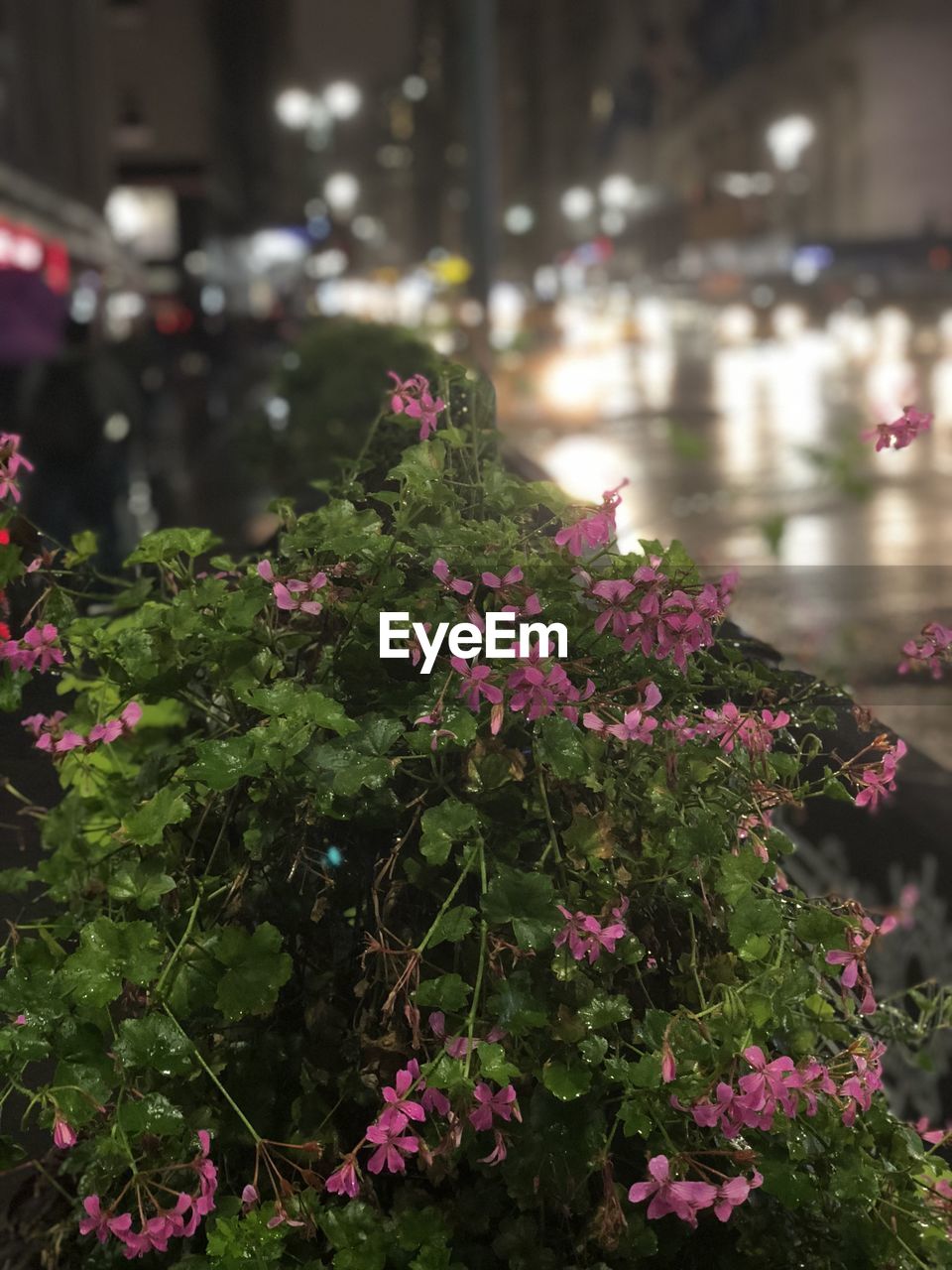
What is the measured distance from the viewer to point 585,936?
5.93 feet

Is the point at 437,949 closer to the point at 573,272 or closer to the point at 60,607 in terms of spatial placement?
the point at 60,607

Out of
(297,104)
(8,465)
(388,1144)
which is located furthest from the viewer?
(297,104)

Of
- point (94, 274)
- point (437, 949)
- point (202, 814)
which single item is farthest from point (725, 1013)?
point (94, 274)

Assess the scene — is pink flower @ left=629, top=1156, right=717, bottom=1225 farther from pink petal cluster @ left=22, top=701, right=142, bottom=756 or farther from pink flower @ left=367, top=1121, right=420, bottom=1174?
pink petal cluster @ left=22, top=701, right=142, bottom=756

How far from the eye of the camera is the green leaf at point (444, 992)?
1757mm

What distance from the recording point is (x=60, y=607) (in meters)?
2.14

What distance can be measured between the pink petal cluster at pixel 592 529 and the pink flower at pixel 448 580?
0.46ft

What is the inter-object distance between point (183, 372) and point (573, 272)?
92.2 meters

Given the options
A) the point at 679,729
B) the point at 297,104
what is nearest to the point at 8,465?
the point at 679,729

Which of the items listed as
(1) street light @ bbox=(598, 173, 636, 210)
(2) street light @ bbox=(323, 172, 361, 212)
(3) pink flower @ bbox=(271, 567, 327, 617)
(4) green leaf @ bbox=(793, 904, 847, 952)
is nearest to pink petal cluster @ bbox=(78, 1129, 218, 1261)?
(3) pink flower @ bbox=(271, 567, 327, 617)

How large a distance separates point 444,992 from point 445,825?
0.20m

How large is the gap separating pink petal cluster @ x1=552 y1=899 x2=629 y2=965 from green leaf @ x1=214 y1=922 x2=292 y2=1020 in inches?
13.7

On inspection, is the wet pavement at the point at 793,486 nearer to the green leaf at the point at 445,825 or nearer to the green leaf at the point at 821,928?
the green leaf at the point at 821,928

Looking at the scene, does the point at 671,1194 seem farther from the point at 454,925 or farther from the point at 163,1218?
the point at 163,1218
